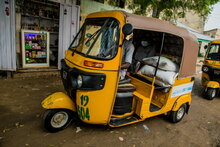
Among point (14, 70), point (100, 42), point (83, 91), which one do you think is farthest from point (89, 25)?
point (14, 70)

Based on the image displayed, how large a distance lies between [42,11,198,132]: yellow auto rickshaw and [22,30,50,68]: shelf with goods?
4087mm

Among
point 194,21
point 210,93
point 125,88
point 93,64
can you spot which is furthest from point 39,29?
point 194,21

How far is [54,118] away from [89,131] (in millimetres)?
806

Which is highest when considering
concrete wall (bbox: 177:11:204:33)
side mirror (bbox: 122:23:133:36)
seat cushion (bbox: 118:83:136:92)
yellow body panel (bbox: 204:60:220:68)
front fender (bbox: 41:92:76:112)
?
concrete wall (bbox: 177:11:204:33)

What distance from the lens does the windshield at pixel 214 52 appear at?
6434 millimetres

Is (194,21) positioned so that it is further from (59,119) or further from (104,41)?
(59,119)

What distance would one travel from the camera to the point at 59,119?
3.16 meters

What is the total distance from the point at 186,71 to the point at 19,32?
21.5 ft

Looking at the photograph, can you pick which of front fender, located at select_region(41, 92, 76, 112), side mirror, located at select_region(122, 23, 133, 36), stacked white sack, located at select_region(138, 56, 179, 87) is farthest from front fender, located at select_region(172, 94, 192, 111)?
front fender, located at select_region(41, 92, 76, 112)

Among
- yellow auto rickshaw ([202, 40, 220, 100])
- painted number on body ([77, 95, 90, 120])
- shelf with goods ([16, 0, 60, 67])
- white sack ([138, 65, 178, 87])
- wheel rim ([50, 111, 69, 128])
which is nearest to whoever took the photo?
painted number on body ([77, 95, 90, 120])

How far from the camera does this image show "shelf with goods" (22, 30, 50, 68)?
6566 millimetres

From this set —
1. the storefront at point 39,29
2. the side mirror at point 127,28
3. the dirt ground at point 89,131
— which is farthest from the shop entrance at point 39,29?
the side mirror at point 127,28

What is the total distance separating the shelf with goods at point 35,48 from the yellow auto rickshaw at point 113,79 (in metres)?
4.09

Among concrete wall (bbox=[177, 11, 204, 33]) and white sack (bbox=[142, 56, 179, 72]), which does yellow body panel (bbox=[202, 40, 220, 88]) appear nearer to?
white sack (bbox=[142, 56, 179, 72])
